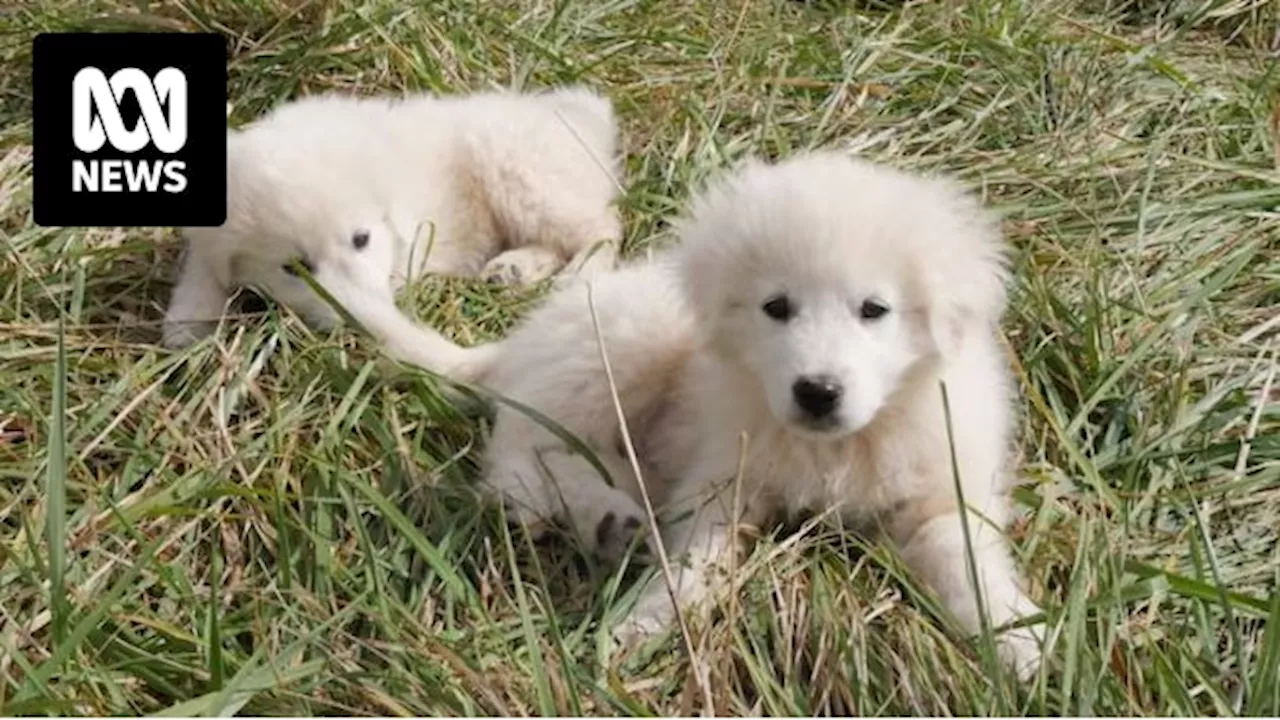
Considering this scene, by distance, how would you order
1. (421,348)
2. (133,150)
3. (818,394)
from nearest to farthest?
1. (818,394)
2. (421,348)
3. (133,150)

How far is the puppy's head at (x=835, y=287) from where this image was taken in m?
2.62

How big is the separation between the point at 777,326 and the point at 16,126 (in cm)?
252

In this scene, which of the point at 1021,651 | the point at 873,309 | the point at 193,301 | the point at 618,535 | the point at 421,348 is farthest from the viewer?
the point at 193,301

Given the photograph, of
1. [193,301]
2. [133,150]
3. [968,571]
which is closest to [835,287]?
[968,571]

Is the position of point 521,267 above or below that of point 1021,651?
above

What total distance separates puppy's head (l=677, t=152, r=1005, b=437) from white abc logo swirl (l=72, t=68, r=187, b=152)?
153cm

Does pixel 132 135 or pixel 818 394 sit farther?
Result: pixel 132 135

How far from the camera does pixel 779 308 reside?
270cm

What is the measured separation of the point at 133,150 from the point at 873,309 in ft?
6.27

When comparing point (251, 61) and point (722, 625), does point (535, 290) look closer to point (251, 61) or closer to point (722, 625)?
point (251, 61)

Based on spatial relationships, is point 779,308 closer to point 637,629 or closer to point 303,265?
point 637,629

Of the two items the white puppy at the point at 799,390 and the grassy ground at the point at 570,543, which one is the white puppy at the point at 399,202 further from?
the white puppy at the point at 799,390

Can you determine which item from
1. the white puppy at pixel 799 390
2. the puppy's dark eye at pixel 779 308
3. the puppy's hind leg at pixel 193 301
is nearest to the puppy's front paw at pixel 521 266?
the puppy's hind leg at pixel 193 301

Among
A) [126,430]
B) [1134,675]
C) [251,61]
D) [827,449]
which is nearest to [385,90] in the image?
[251,61]
